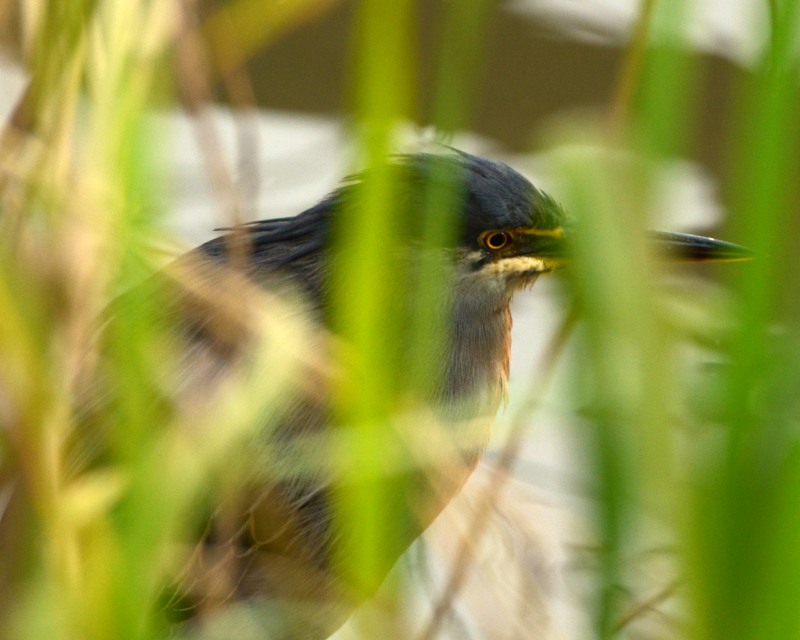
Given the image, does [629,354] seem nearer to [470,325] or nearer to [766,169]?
[766,169]

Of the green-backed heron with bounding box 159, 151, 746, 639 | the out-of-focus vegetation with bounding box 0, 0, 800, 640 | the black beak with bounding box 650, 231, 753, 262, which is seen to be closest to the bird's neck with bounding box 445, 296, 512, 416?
the green-backed heron with bounding box 159, 151, 746, 639

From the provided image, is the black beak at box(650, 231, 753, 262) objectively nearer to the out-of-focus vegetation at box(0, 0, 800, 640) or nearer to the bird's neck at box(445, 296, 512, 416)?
the bird's neck at box(445, 296, 512, 416)

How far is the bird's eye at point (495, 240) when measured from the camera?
1.85m

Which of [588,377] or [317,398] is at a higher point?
[588,377]

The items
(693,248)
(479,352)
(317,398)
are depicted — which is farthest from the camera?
(479,352)

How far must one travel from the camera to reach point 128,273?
3.30 ft

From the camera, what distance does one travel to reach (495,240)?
1858mm

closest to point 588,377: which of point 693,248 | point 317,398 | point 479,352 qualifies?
point 317,398

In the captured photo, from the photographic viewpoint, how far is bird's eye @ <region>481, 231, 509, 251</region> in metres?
1.85

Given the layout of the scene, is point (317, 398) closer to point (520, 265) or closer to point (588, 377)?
point (520, 265)

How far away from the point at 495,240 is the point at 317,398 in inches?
17.7

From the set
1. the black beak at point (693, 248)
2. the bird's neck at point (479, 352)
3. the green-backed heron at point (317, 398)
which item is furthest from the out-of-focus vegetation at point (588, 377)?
the bird's neck at point (479, 352)

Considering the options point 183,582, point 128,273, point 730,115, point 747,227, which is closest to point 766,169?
point 747,227

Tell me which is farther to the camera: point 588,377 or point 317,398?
point 317,398
